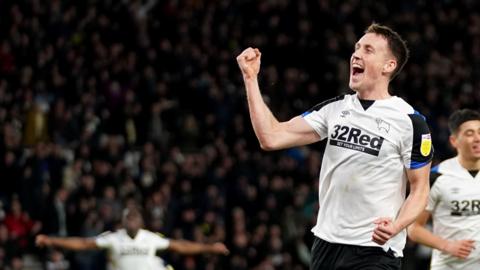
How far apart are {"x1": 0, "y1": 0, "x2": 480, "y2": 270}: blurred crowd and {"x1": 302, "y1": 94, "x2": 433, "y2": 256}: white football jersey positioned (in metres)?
9.40

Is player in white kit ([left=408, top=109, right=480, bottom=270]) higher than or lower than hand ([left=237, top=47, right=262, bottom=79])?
lower

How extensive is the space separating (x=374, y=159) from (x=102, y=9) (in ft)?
50.9

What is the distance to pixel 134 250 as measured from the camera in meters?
12.8

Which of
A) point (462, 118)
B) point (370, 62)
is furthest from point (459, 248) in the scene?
point (370, 62)

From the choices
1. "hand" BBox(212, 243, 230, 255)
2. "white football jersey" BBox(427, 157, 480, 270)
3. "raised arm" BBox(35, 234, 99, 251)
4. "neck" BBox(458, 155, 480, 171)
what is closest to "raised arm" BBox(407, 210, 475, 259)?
"white football jersey" BBox(427, 157, 480, 270)

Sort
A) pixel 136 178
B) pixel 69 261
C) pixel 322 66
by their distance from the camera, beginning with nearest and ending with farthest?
1. pixel 69 261
2. pixel 136 178
3. pixel 322 66

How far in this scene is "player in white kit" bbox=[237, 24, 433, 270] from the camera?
20.2ft

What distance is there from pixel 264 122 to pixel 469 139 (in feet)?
8.41

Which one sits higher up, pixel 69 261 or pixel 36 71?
pixel 36 71

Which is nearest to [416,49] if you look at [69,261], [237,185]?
[237,185]

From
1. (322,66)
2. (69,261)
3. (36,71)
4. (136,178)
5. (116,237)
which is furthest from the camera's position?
(322,66)

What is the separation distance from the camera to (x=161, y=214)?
16.3 metres

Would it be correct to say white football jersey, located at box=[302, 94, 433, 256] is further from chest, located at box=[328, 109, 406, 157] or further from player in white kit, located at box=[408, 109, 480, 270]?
player in white kit, located at box=[408, 109, 480, 270]

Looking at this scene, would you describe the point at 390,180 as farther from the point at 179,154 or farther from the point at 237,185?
the point at 179,154
